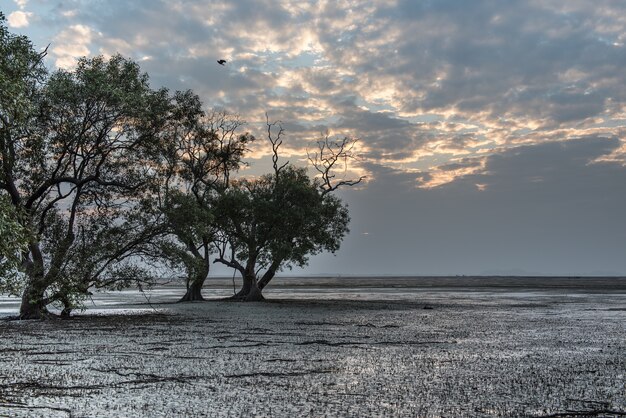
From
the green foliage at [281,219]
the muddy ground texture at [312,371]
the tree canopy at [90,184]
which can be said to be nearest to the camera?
the muddy ground texture at [312,371]

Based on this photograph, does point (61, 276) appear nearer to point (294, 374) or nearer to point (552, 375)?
point (294, 374)

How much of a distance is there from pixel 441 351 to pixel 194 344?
324 inches

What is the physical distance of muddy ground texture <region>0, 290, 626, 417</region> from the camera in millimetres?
9867

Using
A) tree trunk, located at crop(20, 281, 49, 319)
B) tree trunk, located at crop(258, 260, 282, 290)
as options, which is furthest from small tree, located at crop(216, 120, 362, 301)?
tree trunk, located at crop(20, 281, 49, 319)

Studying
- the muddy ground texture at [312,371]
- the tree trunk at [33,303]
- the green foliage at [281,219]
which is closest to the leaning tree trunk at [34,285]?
the tree trunk at [33,303]

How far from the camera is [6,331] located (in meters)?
24.1

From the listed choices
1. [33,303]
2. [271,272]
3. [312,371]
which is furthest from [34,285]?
[271,272]

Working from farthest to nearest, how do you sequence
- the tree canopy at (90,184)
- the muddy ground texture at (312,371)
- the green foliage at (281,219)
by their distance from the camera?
the green foliage at (281,219) → the tree canopy at (90,184) → the muddy ground texture at (312,371)

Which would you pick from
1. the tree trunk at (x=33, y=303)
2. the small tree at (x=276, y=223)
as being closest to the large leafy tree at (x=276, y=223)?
the small tree at (x=276, y=223)

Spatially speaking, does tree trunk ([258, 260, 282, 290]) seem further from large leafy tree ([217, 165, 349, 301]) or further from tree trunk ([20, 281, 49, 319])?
tree trunk ([20, 281, 49, 319])

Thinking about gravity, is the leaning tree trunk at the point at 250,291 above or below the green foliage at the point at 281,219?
below

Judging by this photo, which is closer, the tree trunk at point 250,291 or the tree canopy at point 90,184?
the tree canopy at point 90,184

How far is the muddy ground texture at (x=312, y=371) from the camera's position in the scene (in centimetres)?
987

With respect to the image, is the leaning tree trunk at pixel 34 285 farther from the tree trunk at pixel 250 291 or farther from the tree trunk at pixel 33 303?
the tree trunk at pixel 250 291
